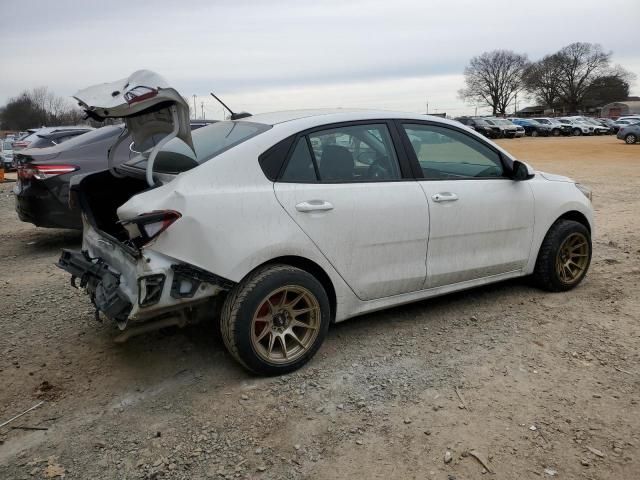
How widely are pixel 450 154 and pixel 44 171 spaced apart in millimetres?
4640

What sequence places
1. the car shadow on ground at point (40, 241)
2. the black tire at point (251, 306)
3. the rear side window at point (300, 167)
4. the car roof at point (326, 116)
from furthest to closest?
the car shadow on ground at point (40, 241) < the car roof at point (326, 116) < the rear side window at point (300, 167) < the black tire at point (251, 306)

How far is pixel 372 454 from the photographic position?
2748 millimetres

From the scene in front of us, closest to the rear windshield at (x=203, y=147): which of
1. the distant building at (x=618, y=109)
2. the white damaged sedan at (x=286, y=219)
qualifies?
the white damaged sedan at (x=286, y=219)

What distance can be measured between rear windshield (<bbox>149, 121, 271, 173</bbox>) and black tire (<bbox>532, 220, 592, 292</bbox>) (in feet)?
8.65

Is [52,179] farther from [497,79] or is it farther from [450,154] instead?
[497,79]

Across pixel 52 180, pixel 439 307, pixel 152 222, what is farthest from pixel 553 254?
pixel 52 180

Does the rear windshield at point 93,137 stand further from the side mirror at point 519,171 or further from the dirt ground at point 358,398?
the side mirror at point 519,171

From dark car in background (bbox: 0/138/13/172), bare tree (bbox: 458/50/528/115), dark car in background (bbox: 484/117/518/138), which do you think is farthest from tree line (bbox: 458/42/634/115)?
dark car in background (bbox: 0/138/13/172)

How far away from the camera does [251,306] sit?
323cm

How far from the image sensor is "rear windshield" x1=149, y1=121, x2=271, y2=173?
3.41 m

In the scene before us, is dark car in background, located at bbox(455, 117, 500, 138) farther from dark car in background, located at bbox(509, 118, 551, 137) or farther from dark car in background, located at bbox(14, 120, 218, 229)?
dark car in background, located at bbox(14, 120, 218, 229)

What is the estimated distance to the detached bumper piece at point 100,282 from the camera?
314cm

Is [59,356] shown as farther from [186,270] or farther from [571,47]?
[571,47]

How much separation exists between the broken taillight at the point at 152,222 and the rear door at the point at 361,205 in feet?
2.23
